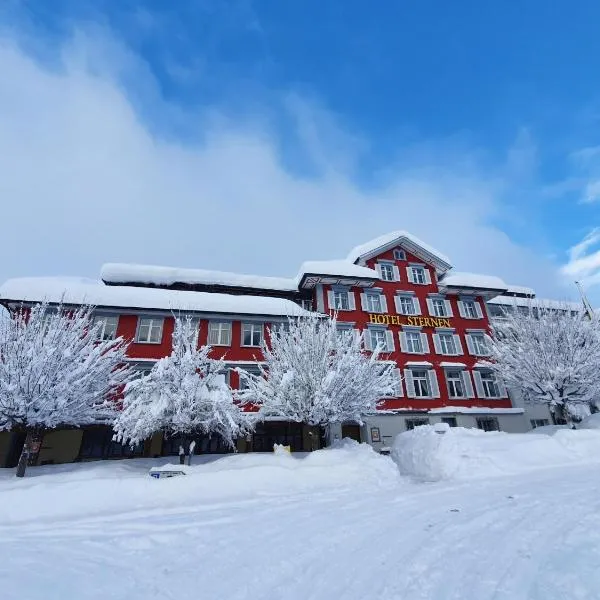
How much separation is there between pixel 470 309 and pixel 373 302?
8.85 m

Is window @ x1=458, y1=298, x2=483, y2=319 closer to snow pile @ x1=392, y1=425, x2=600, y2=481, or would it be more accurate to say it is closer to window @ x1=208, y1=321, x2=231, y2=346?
snow pile @ x1=392, y1=425, x2=600, y2=481

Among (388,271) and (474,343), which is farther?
(388,271)

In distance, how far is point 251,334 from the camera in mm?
24781

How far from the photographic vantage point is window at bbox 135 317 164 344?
75.8 ft

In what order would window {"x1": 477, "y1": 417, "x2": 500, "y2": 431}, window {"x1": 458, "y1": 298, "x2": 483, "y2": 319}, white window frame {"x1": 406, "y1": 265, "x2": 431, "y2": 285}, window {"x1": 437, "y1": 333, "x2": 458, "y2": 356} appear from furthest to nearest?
white window frame {"x1": 406, "y1": 265, "x2": 431, "y2": 285}, window {"x1": 458, "y1": 298, "x2": 483, "y2": 319}, window {"x1": 437, "y1": 333, "x2": 458, "y2": 356}, window {"x1": 477, "y1": 417, "x2": 500, "y2": 431}

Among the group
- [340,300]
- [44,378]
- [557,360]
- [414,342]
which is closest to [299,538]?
[44,378]

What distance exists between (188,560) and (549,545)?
5.85 metres

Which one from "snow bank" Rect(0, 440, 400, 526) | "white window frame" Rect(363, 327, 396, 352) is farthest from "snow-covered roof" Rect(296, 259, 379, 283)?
"snow bank" Rect(0, 440, 400, 526)

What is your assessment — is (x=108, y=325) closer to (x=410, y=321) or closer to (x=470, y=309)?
(x=410, y=321)

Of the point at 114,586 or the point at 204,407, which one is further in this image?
the point at 204,407

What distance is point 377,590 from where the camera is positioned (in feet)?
15.4

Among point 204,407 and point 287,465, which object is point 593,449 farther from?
point 204,407

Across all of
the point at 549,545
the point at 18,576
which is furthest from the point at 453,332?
the point at 18,576

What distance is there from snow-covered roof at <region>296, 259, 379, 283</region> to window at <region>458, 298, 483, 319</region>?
8342 mm
